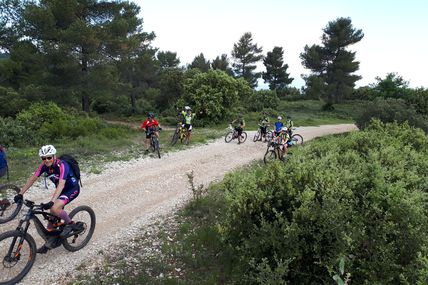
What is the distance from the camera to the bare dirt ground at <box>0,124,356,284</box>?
22.0 ft

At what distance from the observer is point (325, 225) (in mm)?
5090

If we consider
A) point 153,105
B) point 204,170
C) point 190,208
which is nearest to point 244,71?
point 153,105

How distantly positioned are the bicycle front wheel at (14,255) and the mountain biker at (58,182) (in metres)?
0.31

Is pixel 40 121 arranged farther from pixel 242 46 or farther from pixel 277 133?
pixel 242 46

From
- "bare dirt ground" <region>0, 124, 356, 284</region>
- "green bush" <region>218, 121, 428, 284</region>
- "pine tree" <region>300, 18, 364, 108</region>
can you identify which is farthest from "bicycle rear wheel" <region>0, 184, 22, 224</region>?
"pine tree" <region>300, 18, 364, 108</region>

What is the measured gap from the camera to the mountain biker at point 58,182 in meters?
6.38

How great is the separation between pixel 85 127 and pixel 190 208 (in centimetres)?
1367

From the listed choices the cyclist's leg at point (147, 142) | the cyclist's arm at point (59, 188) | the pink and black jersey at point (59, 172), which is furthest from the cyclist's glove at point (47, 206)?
the cyclist's leg at point (147, 142)

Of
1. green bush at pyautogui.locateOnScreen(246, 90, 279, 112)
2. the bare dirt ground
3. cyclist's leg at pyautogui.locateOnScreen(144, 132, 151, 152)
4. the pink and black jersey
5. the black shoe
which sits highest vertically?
green bush at pyautogui.locateOnScreen(246, 90, 279, 112)

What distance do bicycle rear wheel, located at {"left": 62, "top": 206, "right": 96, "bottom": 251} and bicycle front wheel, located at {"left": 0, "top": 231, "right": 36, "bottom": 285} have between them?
2.47 ft

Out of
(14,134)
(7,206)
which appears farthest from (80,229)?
(14,134)

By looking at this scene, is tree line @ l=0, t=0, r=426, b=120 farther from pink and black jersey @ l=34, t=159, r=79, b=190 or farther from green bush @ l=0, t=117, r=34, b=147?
pink and black jersey @ l=34, t=159, r=79, b=190

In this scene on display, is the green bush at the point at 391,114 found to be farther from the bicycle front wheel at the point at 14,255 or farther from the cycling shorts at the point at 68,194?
the bicycle front wheel at the point at 14,255

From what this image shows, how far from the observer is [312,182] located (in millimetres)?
6047
